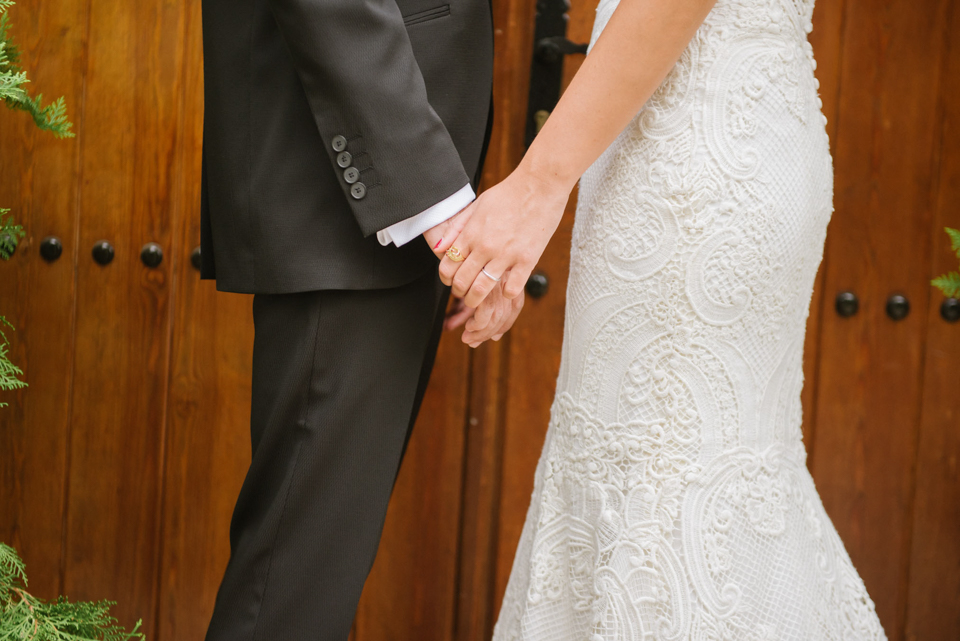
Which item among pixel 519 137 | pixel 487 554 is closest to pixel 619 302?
pixel 519 137

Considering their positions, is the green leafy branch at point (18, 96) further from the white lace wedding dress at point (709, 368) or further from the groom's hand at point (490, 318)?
the white lace wedding dress at point (709, 368)

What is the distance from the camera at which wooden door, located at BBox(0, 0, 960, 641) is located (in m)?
1.24

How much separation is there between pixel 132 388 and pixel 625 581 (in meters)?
0.96

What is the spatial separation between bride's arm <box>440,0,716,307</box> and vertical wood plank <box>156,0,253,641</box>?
695mm

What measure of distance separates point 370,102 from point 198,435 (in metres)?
0.84

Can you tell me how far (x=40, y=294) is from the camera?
1.25 m

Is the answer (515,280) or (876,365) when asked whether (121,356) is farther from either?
(876,365)

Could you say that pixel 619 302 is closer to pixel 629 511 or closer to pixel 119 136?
pixel 629 511

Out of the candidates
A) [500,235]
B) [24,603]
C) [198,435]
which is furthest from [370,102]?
[198,435]

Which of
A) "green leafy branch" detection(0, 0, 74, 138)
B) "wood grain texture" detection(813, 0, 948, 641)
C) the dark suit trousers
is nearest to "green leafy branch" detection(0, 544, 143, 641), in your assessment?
the dark suit trousers

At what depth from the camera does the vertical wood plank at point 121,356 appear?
4.06 ft

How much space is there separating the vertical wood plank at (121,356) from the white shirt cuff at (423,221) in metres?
0.75

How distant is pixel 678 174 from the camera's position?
2.19ft

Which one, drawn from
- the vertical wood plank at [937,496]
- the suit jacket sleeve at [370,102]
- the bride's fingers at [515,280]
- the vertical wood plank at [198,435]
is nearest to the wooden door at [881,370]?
the vertical wood plank at [937,496]
